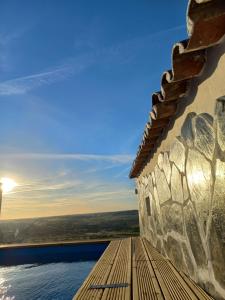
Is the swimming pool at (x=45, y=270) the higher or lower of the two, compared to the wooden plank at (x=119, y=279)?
lower

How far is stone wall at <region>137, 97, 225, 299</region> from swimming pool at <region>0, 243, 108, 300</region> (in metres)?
3.80

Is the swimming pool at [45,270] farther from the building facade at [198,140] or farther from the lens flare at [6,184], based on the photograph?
the building facade at [198,140]

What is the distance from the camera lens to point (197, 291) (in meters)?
2.77

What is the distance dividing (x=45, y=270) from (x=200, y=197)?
7.88m

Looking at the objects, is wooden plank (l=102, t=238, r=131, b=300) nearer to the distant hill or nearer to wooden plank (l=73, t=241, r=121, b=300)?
wooden plank (l=73, t=241, r=121, b=300)

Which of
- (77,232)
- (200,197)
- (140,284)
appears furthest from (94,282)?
(77,232)

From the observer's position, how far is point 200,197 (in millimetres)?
2707

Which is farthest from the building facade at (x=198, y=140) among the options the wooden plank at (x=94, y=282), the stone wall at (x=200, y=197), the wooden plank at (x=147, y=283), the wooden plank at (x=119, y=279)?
the wooden plank at (x=94, y=282)

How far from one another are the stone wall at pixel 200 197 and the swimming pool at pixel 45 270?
3801 millimetres

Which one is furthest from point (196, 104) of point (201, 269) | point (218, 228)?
point (201, 269)

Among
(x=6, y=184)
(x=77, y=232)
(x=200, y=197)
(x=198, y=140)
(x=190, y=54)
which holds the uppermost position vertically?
(x=6, y=184)

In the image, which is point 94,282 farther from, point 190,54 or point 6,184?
point 6,184

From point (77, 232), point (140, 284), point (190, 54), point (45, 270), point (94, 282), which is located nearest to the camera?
point (190, 54)

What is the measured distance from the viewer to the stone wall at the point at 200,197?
221 cm
